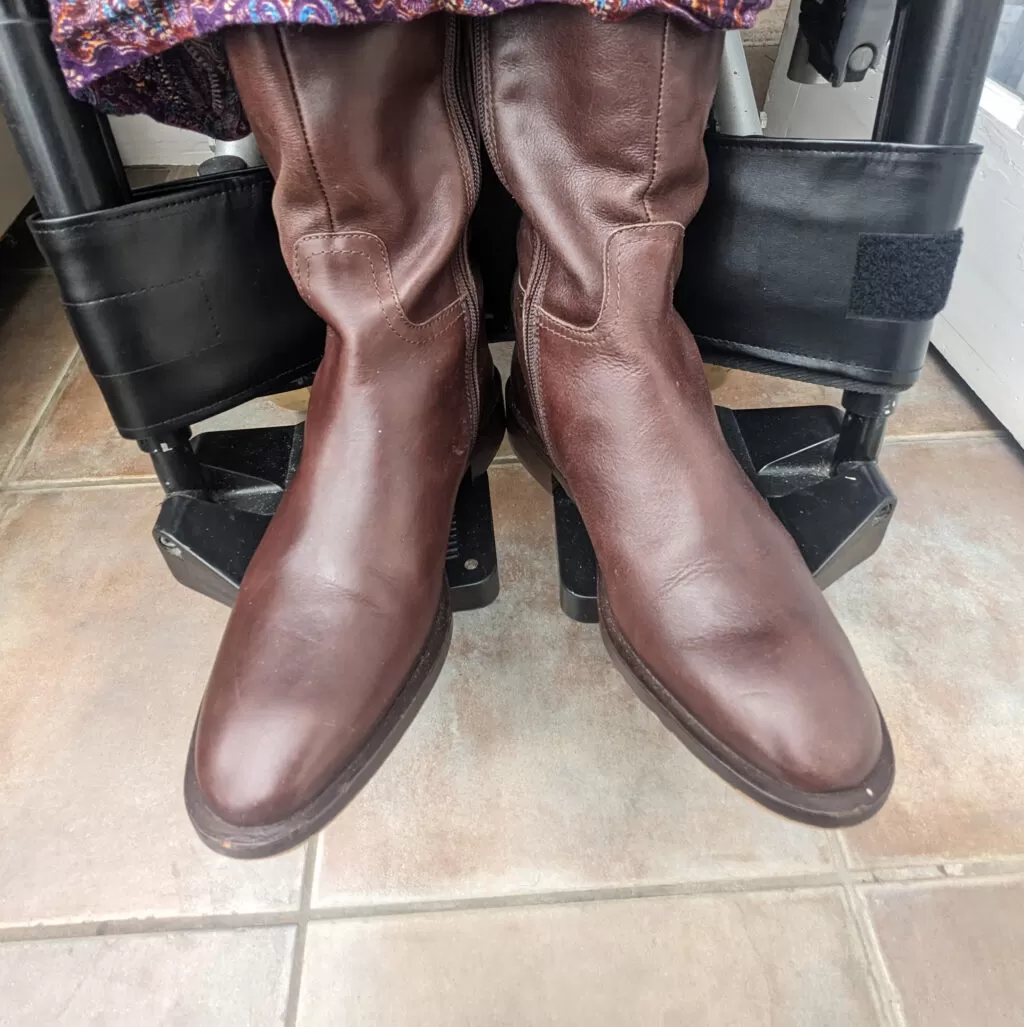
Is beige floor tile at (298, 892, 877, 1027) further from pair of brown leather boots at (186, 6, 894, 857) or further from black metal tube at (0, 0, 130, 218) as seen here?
black metal tube at (0, 0, 130, 218)

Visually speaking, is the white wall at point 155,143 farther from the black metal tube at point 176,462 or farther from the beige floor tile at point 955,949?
the beige floor tile at point 955,949

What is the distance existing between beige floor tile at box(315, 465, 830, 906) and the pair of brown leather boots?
155 millimetres

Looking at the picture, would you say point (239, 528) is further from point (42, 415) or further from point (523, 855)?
point (42, 415)

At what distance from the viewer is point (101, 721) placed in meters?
0.73

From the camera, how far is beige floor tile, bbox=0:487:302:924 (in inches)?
24.8

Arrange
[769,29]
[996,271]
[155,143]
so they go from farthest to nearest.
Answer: [155,143], [769,29], [996,271]

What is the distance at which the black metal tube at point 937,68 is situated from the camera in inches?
20.1

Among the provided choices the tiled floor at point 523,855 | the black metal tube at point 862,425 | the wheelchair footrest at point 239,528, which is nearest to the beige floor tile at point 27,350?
the tiled floor at point 523,855

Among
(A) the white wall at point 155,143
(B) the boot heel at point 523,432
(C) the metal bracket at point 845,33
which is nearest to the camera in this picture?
(C) the metal bracket at point 845,33

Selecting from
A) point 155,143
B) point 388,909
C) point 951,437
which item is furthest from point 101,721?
point 155,143

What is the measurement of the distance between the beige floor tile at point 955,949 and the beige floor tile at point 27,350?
3.38ft

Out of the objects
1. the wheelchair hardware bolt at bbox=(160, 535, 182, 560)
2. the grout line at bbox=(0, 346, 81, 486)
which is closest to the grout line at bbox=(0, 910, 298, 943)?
the wheelchair hardware bolt at bbox=(160, 535, 182, 560)

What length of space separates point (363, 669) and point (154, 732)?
1.03 feet

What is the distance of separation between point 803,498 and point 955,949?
330 millimetres
